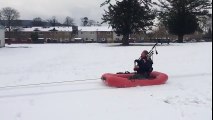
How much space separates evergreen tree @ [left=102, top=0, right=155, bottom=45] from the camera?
5275 cm

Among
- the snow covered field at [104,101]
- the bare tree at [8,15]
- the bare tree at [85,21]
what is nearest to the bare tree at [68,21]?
the bare tree at [85,21]

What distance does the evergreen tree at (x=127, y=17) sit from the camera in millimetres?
52750

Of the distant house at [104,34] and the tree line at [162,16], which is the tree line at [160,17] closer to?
the tree line at [162,16]

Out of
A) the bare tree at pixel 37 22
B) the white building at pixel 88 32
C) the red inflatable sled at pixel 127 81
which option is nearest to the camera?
the red inflatable sled at pixel 127 81

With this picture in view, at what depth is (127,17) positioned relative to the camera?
53.2 m

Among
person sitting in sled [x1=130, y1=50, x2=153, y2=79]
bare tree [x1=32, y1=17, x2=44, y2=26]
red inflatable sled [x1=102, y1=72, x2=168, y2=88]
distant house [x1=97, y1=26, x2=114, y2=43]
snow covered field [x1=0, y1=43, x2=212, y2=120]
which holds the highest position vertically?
bare tree [x1=32, y1=17, x2=44, y2=26]

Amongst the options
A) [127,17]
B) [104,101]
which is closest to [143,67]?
[104,101]

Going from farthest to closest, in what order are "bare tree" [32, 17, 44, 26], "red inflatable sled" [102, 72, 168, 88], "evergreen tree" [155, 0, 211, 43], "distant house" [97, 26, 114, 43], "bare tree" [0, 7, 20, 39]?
"bare tree" [32, 17, 44, 26] → "distant house" [97, 26, 114, 43] → "bare tree" [0, 7, 20, 39] → "evergreen tree" [155, 0, 211, 43] → "red inflatable sled" [102, 72, 168, 88]

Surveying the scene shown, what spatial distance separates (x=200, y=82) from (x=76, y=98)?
4791 mm

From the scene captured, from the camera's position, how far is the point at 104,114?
7.95 meters

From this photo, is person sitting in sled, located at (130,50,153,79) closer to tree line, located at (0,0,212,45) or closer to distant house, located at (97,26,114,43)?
tree line, located at (0,0,212,45)

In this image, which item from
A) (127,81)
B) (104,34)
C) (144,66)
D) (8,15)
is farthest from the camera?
(104,34)

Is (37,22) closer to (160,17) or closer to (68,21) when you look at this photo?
(68,21)

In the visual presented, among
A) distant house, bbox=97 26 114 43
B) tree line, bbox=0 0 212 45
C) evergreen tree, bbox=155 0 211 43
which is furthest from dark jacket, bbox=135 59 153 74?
distant house, bbox=97 26 114 43
